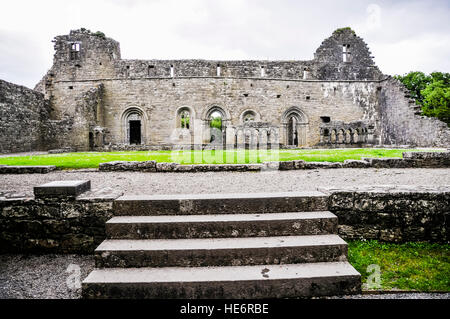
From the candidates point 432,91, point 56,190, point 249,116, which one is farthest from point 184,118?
point 432,91

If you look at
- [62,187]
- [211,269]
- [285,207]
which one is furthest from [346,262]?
[62,187]

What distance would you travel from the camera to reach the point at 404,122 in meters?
21.2

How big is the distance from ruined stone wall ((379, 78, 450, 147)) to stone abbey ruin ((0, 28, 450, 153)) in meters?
0.09

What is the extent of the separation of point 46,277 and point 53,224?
30.5 inches

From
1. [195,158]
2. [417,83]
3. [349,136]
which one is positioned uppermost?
[417,83]

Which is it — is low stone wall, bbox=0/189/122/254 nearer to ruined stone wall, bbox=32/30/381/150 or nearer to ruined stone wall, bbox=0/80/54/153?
ruined stone wall, bbox=0/80/54/153

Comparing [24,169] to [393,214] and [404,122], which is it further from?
[404,122]

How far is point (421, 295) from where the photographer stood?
→ 8.41 ft

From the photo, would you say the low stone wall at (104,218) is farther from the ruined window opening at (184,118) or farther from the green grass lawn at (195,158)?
the ruined window opening at (184,118)

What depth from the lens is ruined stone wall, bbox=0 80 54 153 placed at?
17109mm

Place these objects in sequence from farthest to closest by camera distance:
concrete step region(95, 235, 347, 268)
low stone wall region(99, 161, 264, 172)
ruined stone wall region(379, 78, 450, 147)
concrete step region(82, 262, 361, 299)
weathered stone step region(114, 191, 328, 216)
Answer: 1. ruined stone wall region(379, 78, 450, 147)
2. low stone wall region(99, 161, 264, 172)
3. weathered stone step region(114, 191, 328, 216)
4. concrete step region(95, 235, 347, 268)
5. concrete step region(82, 262, 361, 299)

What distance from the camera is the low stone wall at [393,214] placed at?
A: 356 centimetres

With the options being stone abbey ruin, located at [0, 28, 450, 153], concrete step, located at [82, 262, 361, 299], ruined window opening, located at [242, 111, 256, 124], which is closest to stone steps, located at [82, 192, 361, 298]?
concrete step, located at [82, 262, 361, 299]
